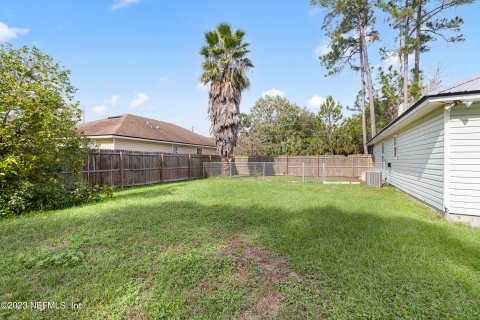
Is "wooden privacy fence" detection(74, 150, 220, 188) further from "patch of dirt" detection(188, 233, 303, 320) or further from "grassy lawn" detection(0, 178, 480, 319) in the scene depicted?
"patch of dirt" detection(188, 233, 303, 320)

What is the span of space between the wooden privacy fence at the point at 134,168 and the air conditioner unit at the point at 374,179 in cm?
1039

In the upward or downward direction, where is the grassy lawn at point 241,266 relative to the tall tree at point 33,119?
downward

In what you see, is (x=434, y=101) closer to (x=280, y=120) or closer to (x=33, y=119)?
(x=33, y=119)

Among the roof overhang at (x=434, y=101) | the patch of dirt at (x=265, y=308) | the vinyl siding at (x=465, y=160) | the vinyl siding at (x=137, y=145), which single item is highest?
the roof overhang at (x=434, y=101)

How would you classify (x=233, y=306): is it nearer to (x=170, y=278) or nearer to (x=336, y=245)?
(x=170, y=278)

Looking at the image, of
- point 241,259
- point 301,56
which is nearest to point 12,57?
point 241,259

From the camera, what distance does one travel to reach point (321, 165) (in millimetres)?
18688

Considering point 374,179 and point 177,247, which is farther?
point 374,179

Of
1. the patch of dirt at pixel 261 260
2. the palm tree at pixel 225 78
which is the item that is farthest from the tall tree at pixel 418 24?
the patch of dirt at pixel 261 260

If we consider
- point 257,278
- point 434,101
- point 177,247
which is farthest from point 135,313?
point 434,101

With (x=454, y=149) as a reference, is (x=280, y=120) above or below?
above

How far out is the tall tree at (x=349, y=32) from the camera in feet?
55.1

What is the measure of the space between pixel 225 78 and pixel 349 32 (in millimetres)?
10336

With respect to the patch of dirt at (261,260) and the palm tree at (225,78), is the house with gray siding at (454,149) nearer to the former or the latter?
the patch of dirt at (261,260)
